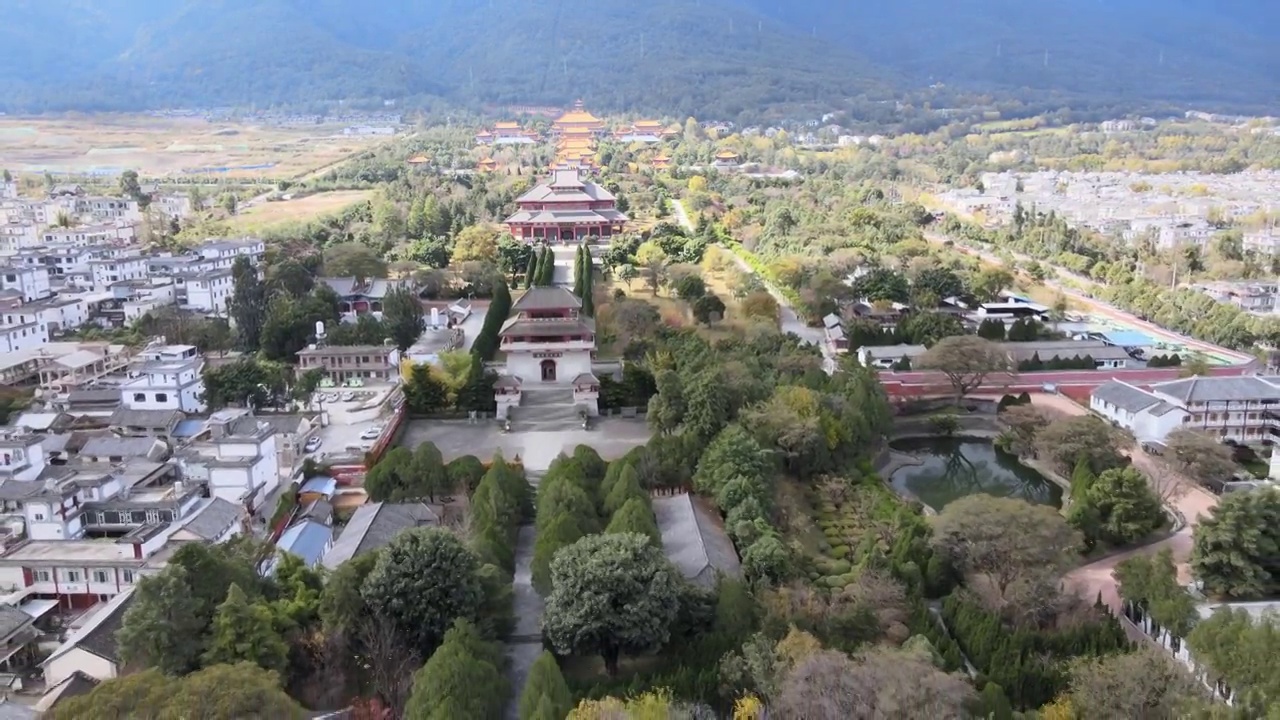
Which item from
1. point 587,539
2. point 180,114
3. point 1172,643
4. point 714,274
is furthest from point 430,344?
point 180,114

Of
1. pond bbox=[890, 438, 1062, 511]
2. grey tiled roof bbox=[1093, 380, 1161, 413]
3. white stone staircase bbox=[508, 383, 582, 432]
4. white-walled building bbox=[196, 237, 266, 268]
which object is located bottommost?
pond bbox=[890, 438, 1062, 511]

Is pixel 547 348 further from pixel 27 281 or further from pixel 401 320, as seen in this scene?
pixel 27 281

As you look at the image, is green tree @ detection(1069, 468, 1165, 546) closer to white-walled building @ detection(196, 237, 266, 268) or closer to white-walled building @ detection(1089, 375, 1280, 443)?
white-walled building @ detection(1089, 375, 1280, 443)

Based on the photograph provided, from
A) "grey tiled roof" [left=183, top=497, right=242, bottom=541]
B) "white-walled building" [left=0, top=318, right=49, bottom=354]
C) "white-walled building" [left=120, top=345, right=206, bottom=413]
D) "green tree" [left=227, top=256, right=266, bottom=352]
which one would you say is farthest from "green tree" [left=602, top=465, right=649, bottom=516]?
"white-walled building" [left=0, top=318, right=49, bottom=354]

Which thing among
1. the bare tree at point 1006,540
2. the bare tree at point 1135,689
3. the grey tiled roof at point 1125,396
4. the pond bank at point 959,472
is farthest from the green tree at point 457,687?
the grey tiled roof at point 1125,396

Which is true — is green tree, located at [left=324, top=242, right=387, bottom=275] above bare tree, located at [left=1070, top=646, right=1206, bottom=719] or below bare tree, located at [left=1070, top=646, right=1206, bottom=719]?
above

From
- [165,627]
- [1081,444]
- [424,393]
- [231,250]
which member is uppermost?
[231,250]

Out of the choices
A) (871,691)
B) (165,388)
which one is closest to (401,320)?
(165,388)
